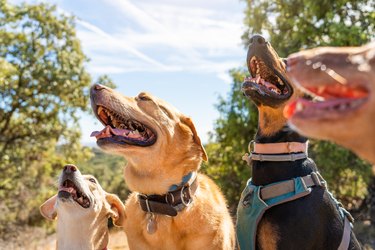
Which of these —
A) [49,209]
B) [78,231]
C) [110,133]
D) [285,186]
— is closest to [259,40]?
[285,186]

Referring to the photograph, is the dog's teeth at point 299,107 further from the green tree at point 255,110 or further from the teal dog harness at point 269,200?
the green tree at point 255,110

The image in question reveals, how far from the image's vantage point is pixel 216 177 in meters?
18.7

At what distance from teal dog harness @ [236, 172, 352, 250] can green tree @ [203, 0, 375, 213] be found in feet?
36.9

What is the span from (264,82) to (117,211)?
1.86 m

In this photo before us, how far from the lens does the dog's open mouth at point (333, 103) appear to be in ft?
6.40

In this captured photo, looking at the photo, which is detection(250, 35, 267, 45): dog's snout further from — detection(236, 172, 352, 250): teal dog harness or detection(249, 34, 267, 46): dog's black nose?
detection(236, 172, 352, 250): teal dog harness

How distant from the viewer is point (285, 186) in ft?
12.3

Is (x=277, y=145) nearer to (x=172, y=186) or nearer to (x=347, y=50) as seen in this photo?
(x=172, y=186)

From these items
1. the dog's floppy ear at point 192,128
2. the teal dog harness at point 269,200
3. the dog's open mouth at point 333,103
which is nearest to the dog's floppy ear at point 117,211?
the dog's floppy ear at point 192,128

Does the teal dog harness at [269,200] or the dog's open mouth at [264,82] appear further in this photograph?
the dog's open mouth at [264,82]

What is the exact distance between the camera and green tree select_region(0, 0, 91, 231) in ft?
58.1

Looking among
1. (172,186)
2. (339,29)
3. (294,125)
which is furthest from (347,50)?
(339,29)

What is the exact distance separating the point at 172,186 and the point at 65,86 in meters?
14.3

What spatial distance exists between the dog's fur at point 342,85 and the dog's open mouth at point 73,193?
10.2 feet
